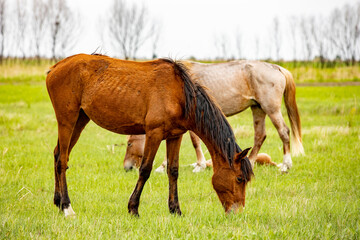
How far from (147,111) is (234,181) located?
134 centimetres

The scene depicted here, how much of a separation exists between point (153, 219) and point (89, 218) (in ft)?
2.58

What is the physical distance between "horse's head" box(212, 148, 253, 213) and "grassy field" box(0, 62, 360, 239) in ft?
0.51

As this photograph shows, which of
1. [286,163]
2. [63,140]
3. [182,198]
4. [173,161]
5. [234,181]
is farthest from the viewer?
[286,163]

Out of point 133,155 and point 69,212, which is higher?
point 69,212

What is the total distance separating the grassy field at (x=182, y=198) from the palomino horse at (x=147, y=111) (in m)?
0.36

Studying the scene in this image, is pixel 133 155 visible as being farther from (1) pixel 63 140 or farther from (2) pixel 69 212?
(2) pixel 69 212

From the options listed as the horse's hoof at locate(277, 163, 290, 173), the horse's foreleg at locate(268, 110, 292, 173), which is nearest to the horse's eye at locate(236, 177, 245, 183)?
the horse's hoof at locate(277, 163, 290, 173)

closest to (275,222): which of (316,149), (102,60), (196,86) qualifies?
(196,86)

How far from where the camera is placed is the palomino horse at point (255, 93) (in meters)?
7.61

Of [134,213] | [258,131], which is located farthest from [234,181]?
[258,131]

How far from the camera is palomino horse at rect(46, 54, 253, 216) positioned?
444cm

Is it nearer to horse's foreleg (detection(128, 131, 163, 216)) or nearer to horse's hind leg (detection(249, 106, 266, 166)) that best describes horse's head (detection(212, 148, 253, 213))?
horse's foreleg (detection(128, 131, 163, 216))

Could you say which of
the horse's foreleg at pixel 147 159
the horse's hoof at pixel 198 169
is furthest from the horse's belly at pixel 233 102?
the horse's foreleg at pixel 147 159

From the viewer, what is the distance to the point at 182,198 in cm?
559
